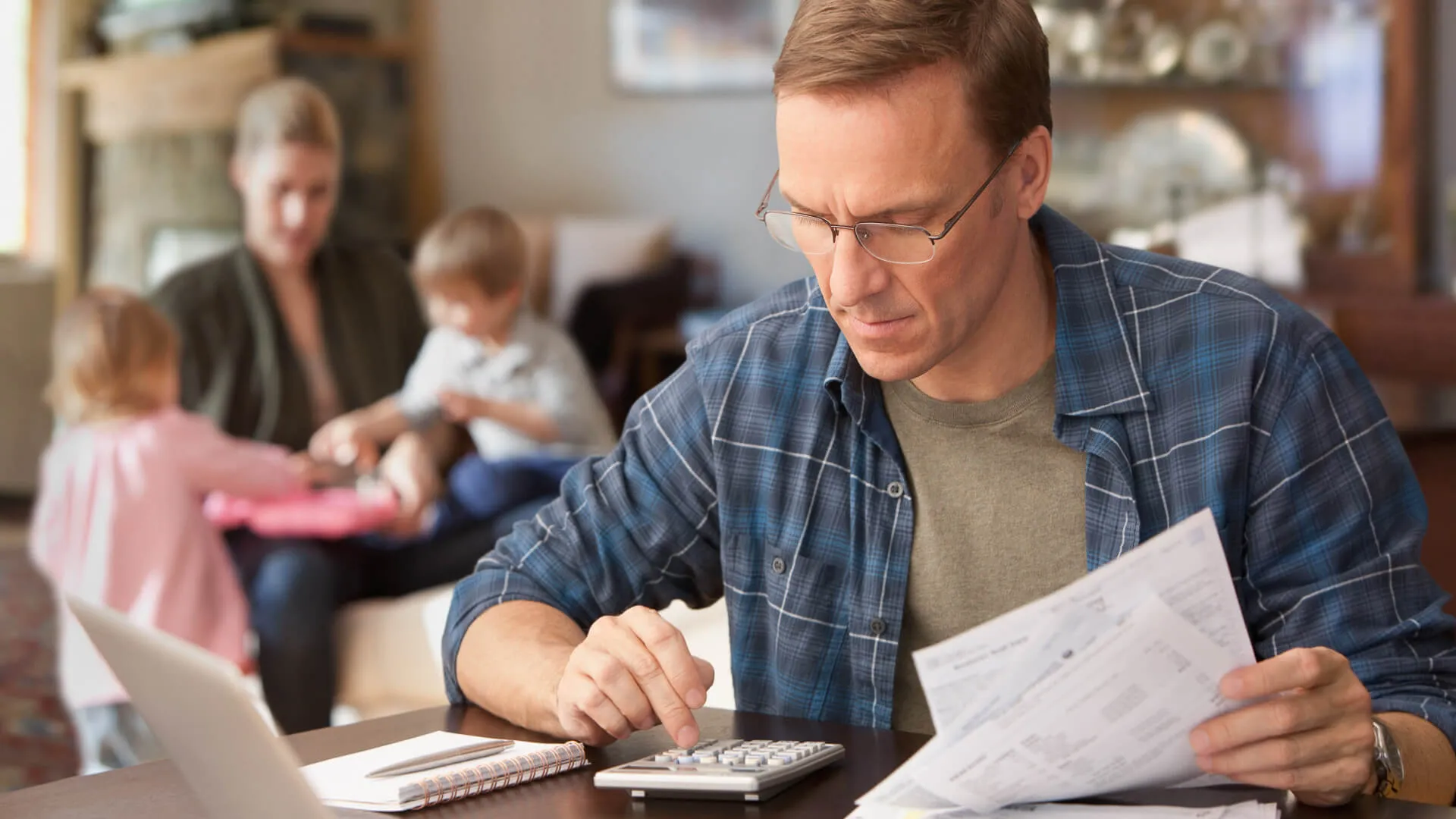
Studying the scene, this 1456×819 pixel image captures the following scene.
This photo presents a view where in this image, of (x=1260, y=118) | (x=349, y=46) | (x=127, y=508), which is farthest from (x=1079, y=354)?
(x=349, y=46)

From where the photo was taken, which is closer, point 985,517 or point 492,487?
point 985,517

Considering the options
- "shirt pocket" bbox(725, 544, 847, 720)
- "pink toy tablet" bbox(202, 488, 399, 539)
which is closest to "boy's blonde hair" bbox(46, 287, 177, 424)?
"pink toy tablet" bbox(202, 488, 399, 539)

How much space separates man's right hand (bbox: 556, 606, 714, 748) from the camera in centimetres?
106

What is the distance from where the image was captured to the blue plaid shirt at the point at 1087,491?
3.75ft

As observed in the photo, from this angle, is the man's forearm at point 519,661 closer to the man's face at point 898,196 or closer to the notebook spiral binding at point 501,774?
the notebook spiral binding at point 501,774

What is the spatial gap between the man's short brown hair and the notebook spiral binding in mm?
513

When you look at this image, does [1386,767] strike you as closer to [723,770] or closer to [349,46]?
[723,770]

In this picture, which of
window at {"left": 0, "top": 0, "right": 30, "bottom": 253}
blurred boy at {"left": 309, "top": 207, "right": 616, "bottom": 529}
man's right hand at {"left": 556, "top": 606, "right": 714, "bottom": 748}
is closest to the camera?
→ man's right hand at {"left": 556, "top": 606, "right": 714, "bottom": 748}

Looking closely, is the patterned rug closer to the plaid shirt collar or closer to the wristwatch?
the plaid shirt collar

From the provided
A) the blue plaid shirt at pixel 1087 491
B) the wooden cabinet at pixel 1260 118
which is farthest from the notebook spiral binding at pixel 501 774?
the wooden cabinet at pixel 1260 118

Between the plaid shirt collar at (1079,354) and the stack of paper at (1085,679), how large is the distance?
40 cm

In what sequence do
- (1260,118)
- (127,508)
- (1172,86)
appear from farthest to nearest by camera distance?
1. (1172,86)
2. (1260,118)
3. (127,508)

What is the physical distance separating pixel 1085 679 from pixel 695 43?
5207mm

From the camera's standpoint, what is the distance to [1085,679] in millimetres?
795
